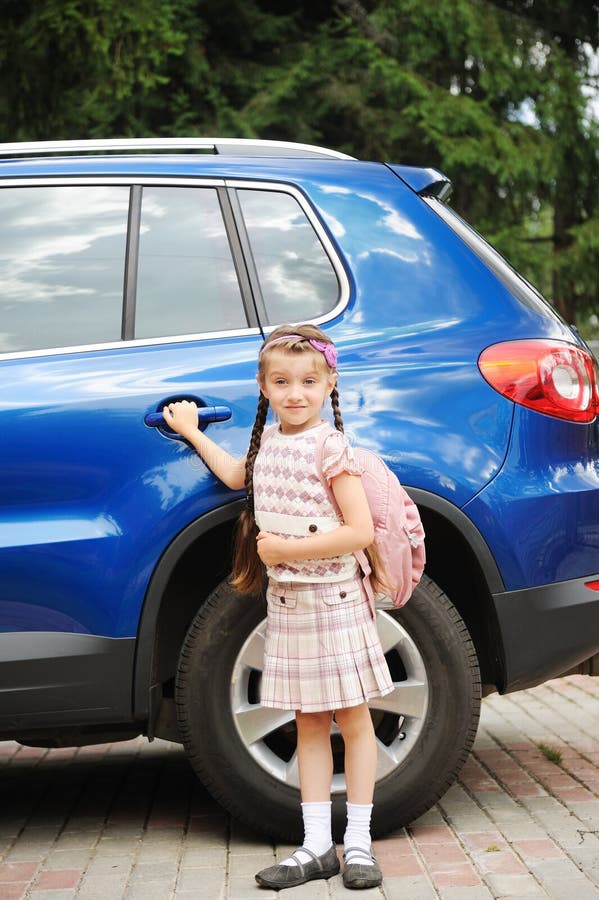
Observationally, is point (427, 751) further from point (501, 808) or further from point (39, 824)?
point (39, 824)

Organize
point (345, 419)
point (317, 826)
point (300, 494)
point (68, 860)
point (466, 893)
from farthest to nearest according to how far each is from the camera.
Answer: point (68, 860) → point (345, 419) → point (317, 826) → point (300, 494) → point (466, 893)

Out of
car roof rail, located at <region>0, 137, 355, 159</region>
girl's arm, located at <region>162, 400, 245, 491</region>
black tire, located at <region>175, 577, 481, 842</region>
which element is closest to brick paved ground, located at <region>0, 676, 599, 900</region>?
black tire, located at <region>175, 577, 481, 842</region>

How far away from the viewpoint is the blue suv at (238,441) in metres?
3.45

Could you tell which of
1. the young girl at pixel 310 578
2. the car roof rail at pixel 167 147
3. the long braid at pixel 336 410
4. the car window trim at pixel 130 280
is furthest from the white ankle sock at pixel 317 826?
the car roof rail at pixel 167 147

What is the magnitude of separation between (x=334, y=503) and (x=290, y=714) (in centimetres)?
65

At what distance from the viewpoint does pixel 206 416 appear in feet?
11.4

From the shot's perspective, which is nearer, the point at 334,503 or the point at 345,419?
the point at 334,503

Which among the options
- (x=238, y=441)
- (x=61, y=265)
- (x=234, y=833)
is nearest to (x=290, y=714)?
(x=234, y=833)

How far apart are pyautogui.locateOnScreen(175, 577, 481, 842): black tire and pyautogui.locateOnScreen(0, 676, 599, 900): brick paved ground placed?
160 millimetres

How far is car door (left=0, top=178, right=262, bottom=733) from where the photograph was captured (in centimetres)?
343

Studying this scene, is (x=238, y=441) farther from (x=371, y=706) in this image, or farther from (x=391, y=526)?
(x=371, y=706)

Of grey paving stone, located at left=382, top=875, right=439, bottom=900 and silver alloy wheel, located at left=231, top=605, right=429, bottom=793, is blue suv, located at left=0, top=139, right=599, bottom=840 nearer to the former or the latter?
silver alloy wheel, located at left=231, top=605, right=429, bottom=793

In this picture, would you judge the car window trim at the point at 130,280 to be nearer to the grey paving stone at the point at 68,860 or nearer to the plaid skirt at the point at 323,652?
the plaid skirt at the point at 323,652

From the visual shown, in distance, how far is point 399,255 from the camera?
3.70 meters
